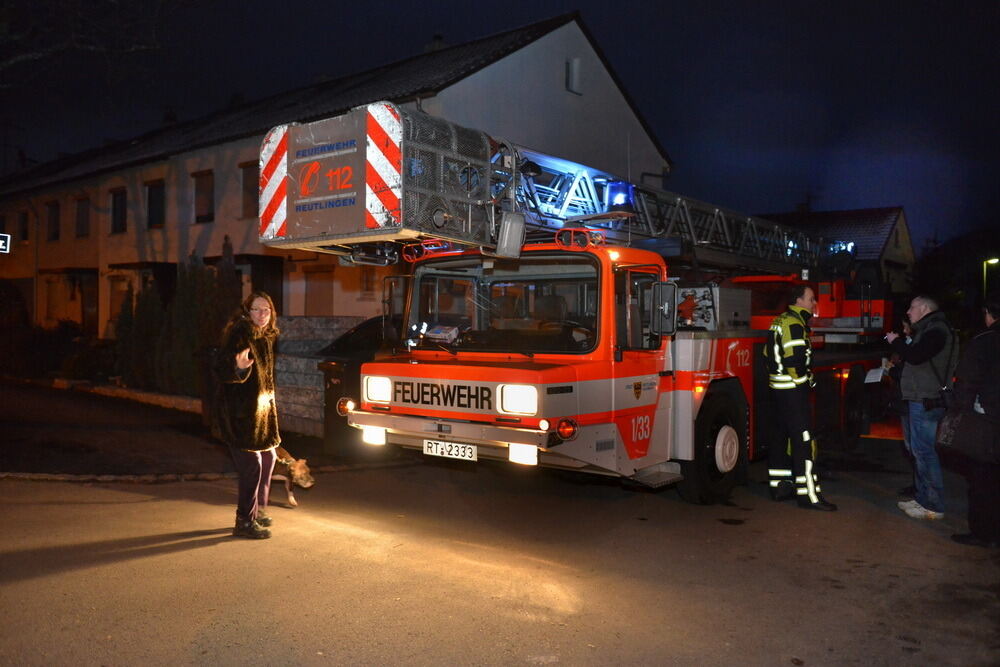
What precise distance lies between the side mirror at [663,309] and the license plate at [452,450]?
1.68m

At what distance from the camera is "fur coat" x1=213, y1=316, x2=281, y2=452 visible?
6.10 metres

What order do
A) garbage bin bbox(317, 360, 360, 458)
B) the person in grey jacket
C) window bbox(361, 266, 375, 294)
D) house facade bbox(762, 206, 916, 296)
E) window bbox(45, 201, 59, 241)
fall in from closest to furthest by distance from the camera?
the person in grey jacket, garbage bin bbox(317, 360, 360, 458), window bbox(361, 266, 375, 294), window bbox(45, 201, 59, 241), house facade bbox(762, 206, 916, 296)

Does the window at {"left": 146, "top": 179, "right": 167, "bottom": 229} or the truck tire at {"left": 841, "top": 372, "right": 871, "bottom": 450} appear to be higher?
the window at {"left": 146, "top": 179, "right": 167, "bottom": 229}

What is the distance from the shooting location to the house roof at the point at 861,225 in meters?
40.9

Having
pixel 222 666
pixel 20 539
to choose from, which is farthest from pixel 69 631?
pixel 20 539

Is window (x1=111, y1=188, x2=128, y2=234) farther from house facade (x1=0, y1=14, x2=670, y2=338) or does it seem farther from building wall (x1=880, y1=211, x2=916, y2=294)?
building wall (x1=880, y1=211, x2=916, y2=294)

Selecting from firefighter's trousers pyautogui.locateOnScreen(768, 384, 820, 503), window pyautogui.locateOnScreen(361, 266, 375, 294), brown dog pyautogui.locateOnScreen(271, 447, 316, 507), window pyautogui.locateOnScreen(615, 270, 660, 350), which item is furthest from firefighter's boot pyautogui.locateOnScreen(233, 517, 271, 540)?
window pyautogui.locateOnScreen(361, 266, 375, 294)

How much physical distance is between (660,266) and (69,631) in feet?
16.5

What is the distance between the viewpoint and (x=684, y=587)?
5.27 meters

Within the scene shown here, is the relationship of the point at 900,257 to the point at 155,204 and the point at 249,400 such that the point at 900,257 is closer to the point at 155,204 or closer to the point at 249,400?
the point at 155,204

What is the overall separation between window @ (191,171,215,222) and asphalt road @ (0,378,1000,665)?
16622 millimetres

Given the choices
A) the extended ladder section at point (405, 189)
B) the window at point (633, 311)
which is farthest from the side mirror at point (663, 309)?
the extended ladder section at point (405, 189)

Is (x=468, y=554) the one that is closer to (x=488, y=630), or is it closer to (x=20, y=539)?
(x=488, y=630)

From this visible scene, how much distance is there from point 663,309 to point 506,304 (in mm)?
1355
